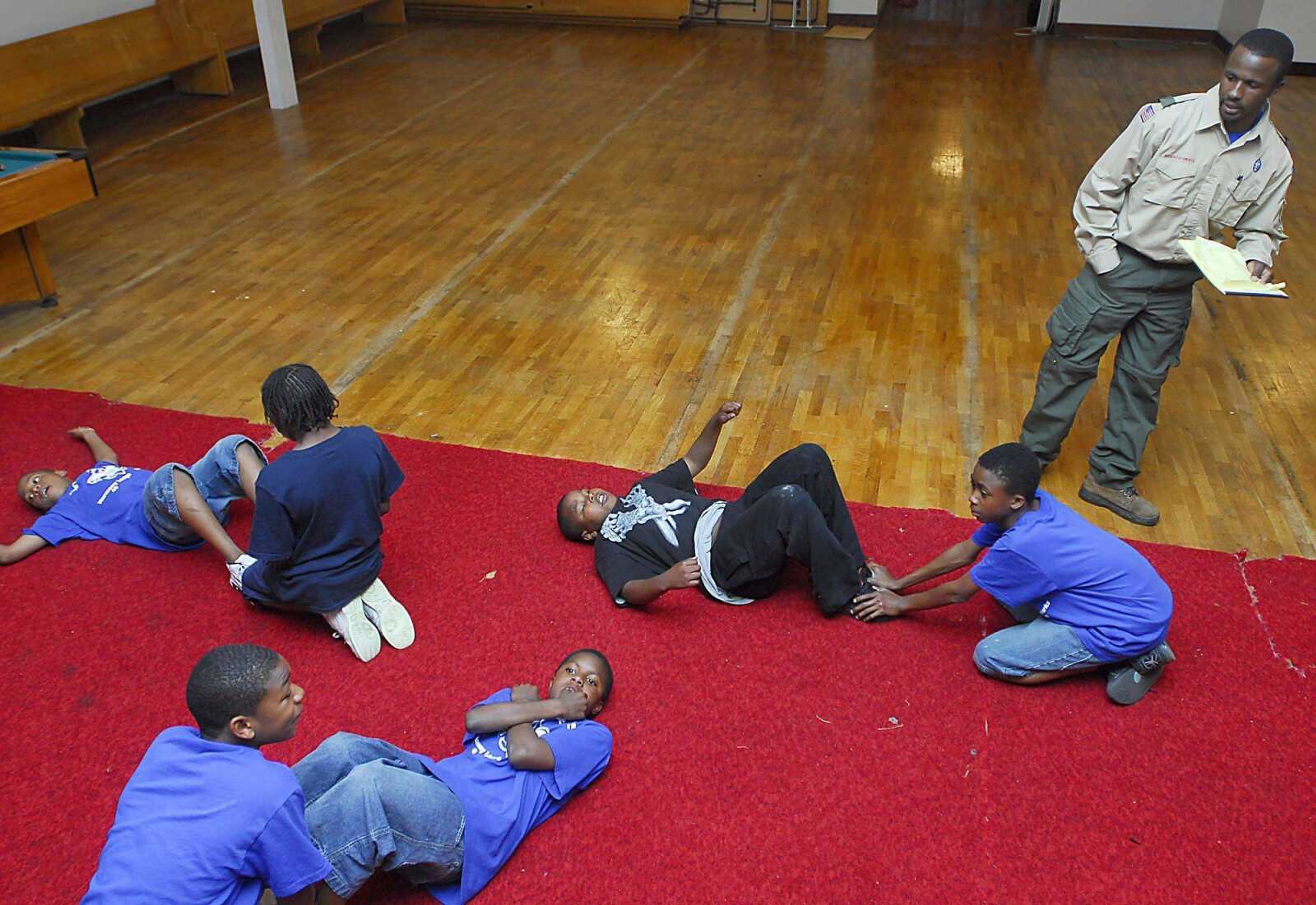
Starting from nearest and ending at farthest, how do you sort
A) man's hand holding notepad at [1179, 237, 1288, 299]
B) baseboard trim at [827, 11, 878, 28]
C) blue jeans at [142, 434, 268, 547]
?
man's hand holding notepad at [1179, 237, 1288, 299]
blue jeans at [142, 434, 268, 547]
baseboard trim at [827, 11, 878, 28]

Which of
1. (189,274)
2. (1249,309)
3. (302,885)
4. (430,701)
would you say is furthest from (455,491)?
(1249,309)

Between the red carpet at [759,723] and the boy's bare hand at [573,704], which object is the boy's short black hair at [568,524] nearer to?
the red carpet at [759,723]

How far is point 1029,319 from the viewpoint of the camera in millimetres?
5020

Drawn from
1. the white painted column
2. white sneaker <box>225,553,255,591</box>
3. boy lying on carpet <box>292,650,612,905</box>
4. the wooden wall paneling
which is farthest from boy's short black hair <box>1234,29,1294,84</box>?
the wooden wall paneling

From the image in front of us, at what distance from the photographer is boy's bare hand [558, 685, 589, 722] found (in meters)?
2.54

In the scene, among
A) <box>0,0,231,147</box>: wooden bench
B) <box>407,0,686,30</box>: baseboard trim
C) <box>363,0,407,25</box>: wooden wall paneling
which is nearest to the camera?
<box>0,0,231,147</box>: wooden bench

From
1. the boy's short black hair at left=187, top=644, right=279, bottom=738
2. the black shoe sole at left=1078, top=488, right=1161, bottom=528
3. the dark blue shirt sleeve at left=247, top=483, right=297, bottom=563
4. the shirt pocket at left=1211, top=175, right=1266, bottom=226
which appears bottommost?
the black shoe sole at left=1078, top=488, right=1161, bottom=528

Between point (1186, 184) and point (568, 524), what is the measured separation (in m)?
2.20

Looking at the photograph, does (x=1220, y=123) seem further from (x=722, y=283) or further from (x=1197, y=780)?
(x=722, y=283)

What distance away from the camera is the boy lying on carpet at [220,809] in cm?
177

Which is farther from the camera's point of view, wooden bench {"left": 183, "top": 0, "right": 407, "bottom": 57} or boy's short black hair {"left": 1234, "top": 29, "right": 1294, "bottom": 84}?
wooden bench {"left": 183, "top": 0, "right": 407, "bottom": 57}

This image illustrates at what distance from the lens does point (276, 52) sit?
800 centimetres

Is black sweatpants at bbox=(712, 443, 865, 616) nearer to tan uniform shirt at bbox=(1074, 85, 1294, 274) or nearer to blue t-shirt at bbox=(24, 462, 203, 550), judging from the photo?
tan uniform shirt at bbox=(1074, 85, 1294, 274)

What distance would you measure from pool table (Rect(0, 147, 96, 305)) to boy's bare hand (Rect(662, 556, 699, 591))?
352 cm
